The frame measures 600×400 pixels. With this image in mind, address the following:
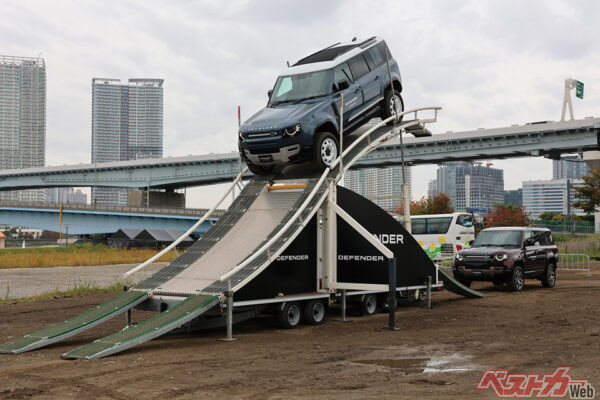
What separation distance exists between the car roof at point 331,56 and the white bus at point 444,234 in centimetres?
2041

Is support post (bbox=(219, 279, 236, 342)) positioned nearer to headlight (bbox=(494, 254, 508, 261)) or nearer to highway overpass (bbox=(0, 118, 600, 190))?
headlight (bbox=(494, 254, 508, 261))

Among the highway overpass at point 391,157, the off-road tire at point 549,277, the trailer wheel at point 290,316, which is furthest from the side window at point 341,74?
the highway overpass at point 391,157

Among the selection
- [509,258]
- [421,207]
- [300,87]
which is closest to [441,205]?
[421,207]

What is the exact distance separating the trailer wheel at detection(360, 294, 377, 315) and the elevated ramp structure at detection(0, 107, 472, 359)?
0.57m

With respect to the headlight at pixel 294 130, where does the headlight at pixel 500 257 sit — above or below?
below

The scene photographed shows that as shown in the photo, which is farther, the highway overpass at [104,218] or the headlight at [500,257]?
the highway overpass at [104,218]

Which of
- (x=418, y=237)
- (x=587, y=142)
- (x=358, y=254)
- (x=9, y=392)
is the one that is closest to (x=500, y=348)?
(x=358, y=254)

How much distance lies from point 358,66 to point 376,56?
996mm

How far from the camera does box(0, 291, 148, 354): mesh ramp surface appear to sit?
10.4m

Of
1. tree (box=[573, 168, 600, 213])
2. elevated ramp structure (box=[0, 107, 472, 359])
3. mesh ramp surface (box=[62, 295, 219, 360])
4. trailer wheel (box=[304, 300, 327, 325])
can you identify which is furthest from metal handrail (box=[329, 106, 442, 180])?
tree (box=[573, 168, 600, 213])

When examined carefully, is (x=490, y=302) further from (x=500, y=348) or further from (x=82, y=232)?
(x=82, y=232)

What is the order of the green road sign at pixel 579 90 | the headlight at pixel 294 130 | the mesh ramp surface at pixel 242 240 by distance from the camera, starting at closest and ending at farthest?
the mesh ramp surface at pixel 242 240, the headlight at pixel 294 130, the green road sign at pixel 579 90

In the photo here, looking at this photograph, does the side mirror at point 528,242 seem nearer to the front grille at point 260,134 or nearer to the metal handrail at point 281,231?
the metal handrail at point 281,231

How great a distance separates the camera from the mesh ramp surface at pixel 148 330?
9664 millimetres
